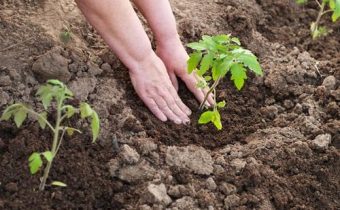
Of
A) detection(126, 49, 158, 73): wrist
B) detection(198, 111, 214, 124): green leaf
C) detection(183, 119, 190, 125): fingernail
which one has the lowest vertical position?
detection(183, 119, 190, 125): fingernail

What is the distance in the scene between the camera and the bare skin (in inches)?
97.5

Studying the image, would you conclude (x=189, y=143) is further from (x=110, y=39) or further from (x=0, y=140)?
(x=0, y=140)

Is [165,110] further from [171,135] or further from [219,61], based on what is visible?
[219,61]

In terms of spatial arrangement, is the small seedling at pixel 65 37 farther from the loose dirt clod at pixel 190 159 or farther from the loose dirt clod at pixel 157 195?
the loose dirt clod at pixel 157 195

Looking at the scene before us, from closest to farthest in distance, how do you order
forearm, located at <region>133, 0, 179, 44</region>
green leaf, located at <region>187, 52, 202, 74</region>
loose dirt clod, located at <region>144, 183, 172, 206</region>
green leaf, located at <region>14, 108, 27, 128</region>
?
green leaf, located at <region>14, 108, 27, 128</region> → loose dirt clod, located at <region>144, 183, 172, 206</region> → green leaf, located at <region>187, 52, 202, 74</region> → forearm, located at <region>133, 0, 179, 44</region>

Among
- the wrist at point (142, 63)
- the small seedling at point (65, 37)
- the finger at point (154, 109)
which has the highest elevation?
the small seedling at point (65, 37)

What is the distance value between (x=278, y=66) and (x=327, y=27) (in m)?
0.51

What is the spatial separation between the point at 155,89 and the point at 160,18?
1.07ft

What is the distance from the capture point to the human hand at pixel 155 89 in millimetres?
2576

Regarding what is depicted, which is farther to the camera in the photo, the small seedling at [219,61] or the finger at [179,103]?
the finger at [179,103]

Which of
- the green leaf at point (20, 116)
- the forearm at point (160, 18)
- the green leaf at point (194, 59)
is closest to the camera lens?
the green leaf at point (20, 116)

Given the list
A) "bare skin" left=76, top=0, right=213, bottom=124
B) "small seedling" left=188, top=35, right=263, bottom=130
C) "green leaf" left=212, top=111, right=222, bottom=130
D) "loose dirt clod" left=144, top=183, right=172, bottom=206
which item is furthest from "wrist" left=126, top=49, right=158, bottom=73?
"loose dirt clod" left=144, top=183, right=172, bottom=206

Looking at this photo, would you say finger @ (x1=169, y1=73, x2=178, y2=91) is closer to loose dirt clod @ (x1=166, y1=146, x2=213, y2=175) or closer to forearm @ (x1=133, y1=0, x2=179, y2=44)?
forearm @ (x1=133, y1=0, x2=179, y2=44)

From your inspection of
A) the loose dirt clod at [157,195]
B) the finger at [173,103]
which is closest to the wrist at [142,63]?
the finger at [173,103]
